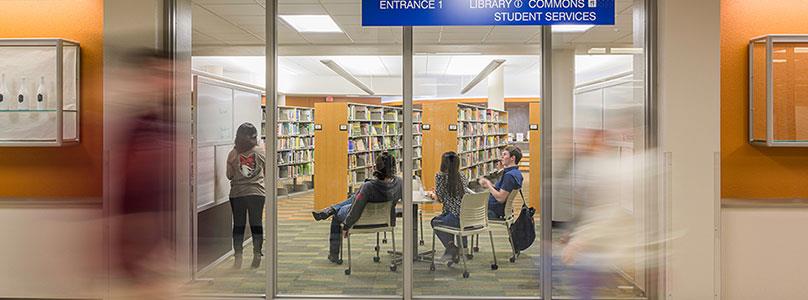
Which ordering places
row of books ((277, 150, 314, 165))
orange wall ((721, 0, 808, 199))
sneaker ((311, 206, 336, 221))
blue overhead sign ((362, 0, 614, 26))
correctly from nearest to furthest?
blue overhead sign ((362, 0, 614, 26)) → orange wall ((721, 0, 808, 199)) → row of books ((277, 150, 314, 165)) → sneaker ((311, 206, 336, 221))

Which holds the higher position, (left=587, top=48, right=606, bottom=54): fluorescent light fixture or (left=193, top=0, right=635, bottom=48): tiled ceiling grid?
(left=193, top=0, right=635, bottom=48): tiled ceiling grid

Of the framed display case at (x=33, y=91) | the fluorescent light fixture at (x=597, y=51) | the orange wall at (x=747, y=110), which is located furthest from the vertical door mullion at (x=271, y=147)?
the orange wall at (x=747, y=110)

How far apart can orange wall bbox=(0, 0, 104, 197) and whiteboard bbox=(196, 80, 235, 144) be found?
2.61 feet

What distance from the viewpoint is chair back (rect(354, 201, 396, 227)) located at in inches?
191

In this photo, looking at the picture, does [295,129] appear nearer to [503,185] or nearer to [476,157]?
[476,157]

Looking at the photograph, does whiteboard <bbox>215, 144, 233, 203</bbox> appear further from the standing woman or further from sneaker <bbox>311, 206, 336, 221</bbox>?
sneaker <bbox>311, 206, 336, 221</bbox>

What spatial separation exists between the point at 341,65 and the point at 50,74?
7.98 ft

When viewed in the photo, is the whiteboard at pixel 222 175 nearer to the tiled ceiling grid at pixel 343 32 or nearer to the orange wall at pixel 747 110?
the tiled ceiling grid at pixel 343 32

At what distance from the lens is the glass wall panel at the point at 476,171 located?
15.7ft

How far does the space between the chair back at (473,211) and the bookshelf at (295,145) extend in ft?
4.54

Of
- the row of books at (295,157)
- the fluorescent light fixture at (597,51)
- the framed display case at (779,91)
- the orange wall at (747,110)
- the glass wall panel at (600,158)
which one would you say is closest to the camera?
the framed display case at (779,91)

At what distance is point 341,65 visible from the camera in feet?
17.2

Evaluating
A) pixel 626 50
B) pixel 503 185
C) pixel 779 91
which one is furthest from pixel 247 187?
pixel 779 91

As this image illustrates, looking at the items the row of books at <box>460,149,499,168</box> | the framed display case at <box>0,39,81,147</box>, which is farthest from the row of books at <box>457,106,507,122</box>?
the framed display case at <box>0,39,81,147</box>
